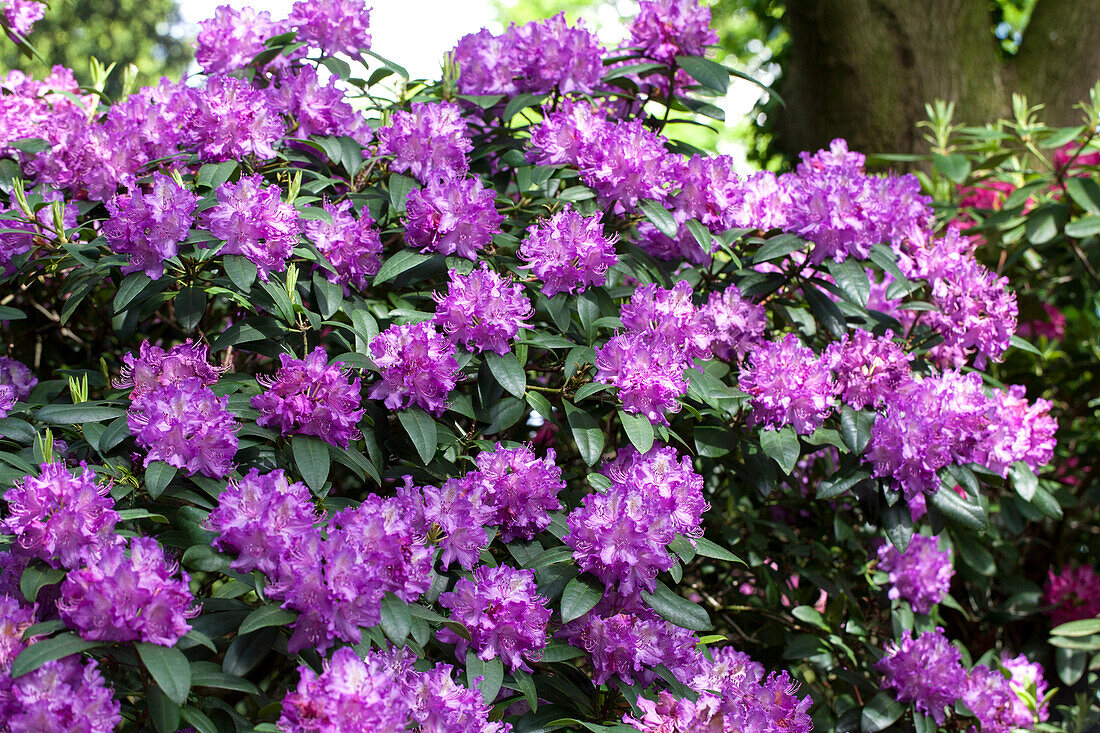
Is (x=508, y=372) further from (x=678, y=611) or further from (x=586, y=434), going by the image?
(x=678, y=611)

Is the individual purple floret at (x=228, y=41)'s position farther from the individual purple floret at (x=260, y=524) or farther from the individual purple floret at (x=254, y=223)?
the individual purple floret at (x=260, y=524)

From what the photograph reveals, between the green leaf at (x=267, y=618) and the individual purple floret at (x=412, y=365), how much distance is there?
40 centimetres

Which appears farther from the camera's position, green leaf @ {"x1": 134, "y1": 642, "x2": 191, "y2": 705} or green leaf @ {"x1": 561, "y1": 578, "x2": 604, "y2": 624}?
green leaf @ {"x1": 561, "y1": 578, "x2": 604, "y2": 624}

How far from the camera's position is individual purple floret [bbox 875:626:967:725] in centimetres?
187

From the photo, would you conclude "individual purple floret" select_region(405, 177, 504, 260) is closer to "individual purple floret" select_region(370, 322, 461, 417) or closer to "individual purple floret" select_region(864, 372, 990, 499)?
"individual purple floret" select_region(370, 322, 461, 417)

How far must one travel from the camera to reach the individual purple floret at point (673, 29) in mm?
1969

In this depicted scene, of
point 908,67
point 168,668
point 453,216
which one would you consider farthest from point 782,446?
point 908,67

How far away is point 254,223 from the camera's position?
1.48 m

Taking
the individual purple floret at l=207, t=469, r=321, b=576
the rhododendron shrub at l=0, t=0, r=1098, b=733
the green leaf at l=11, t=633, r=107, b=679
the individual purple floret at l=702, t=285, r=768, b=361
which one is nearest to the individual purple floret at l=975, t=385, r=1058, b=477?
the rhododendron shrub at l=0, t=0, r=1098, b=733

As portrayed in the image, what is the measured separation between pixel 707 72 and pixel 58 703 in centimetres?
158

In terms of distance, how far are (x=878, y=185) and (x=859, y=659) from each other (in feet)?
3.42

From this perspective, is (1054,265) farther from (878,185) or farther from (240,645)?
(240,645)

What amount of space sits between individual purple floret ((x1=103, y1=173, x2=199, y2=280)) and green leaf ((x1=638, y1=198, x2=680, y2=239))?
0.80 meters

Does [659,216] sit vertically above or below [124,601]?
above
